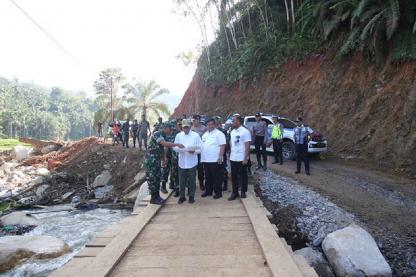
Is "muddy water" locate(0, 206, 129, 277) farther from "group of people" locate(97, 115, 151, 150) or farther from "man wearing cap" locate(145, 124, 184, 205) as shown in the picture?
"group of people" locate(97, 115, 151, 150)

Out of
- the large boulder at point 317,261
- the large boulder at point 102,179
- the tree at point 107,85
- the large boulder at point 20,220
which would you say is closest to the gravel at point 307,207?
the large boulder at point 317,261

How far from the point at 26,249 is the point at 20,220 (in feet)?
21.0

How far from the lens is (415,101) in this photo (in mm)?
12984

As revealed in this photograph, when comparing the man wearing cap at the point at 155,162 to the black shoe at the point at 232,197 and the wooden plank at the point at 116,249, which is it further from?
the black shoe at the point at 232,197

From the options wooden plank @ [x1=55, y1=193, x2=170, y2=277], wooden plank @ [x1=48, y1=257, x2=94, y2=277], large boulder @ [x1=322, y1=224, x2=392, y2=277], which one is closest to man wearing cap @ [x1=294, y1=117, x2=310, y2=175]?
large boulder @ [x1=322, y1=224, x2=392, y2=277]

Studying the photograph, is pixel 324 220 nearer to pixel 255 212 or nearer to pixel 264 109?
pixel 255 212

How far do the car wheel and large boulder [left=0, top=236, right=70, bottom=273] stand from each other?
351 inches

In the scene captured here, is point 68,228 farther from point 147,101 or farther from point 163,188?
point 147,101

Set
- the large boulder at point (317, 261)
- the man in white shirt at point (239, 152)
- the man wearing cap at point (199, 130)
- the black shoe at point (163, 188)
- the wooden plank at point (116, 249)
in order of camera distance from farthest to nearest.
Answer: the black shoe at point (163, 188) → the man wearing cap at point (199, 130) → the man in white shirt at point (239, 152) → the large boulder at point (317, 261) → the wooden plank at point (116, 249)

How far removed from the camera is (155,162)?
308 inches

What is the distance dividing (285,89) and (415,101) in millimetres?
8258

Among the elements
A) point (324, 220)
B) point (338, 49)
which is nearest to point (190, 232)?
point (324, 220)

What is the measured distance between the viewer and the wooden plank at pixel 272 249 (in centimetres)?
407

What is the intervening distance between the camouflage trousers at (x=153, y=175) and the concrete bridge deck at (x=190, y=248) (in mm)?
801
